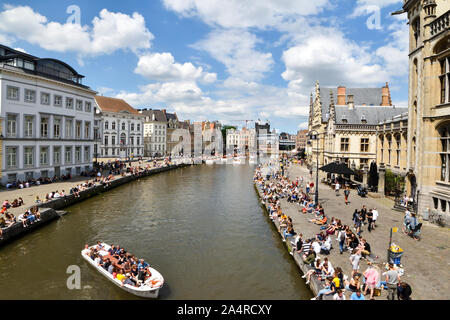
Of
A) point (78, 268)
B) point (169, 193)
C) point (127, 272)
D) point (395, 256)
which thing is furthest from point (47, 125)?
point (395, 256)

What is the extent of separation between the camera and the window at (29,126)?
1388 inches

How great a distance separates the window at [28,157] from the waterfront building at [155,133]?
62972 mm

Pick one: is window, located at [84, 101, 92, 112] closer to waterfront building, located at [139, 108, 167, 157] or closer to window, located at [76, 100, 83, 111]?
window, located at [76, 100, 83, 111]

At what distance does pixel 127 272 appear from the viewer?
1356 cm

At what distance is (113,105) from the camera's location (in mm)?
84312

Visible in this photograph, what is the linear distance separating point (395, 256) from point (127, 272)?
12078mm

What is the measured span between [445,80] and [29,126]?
1644 inches

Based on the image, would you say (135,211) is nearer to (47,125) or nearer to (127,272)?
(127,272)

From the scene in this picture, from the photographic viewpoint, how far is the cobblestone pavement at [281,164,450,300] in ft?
38.4

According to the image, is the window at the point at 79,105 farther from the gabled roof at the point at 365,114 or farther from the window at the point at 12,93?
the gabled roof at the point at 365,114

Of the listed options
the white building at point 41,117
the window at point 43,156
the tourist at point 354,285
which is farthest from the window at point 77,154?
the tourist at point 354,285

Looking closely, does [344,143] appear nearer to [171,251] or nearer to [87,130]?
[171,251]

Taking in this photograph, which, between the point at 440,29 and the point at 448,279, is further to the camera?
the point at 440,29
